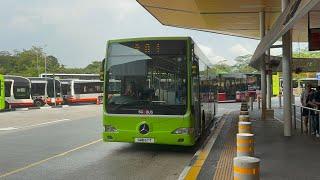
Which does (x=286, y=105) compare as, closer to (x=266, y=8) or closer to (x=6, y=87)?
(x=266, y=8)

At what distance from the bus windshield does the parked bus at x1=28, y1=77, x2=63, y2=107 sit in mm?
38598

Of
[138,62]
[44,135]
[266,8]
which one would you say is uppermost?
[266,8]

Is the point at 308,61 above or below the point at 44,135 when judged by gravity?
above

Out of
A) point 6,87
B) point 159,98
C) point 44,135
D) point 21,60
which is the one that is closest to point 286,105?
point 159,98

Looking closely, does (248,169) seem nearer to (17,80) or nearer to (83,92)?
(17,80)

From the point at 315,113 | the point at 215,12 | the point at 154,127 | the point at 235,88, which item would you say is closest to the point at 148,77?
the point at 154,127

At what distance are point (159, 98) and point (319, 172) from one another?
490cm

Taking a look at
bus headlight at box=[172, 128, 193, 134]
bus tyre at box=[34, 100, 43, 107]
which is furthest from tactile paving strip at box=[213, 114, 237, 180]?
bus tyre at box=[34, 100, 43, 107]

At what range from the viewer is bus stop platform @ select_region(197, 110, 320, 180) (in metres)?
9.01

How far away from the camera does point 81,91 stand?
57281mm

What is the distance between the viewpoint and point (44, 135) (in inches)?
736

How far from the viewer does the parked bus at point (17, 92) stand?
44.1m

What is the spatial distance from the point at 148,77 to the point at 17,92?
114 ft

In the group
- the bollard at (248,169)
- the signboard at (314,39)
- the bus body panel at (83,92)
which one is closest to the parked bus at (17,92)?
the bus body panel at (83,92)
